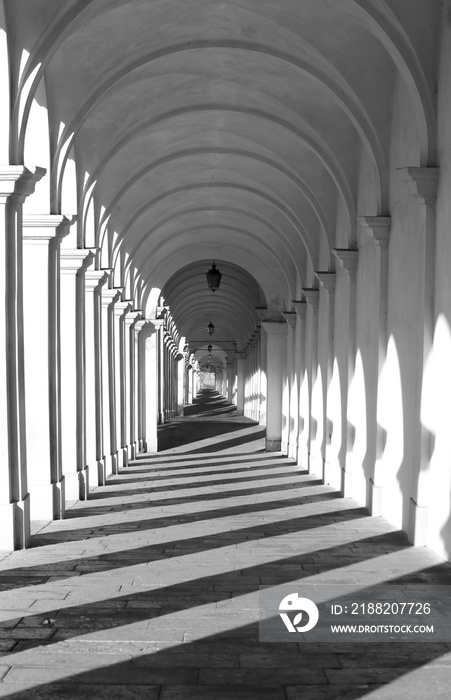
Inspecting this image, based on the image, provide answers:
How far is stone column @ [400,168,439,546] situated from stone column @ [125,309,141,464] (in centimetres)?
1343

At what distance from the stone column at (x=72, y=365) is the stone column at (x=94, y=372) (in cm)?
187

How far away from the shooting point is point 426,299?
396 inches

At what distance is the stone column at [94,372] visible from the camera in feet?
55.3

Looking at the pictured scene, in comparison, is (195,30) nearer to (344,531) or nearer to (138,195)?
(344,531)

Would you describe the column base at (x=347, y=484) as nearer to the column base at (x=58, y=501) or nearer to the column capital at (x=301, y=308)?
the column base at (x=58, y=501)

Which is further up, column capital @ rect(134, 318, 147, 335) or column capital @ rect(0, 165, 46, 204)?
column capital @ rect(0, 165, 46, 204)

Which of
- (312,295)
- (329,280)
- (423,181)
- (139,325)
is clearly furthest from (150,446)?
(423,181)

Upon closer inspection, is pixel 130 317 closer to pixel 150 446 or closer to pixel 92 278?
pixel 150 446

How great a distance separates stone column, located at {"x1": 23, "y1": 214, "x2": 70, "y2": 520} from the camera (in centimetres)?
1214

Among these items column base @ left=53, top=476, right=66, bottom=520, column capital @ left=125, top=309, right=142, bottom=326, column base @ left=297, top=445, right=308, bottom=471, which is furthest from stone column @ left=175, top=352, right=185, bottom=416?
column base @ left=53, top=476, right=66, bottom=520

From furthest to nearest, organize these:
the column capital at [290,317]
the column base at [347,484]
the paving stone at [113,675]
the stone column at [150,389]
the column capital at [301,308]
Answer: the stone column at [150,389] → the column capital at [290,317] → the column capital at [301,308] → the column base at [347,484] → the paving stone at [113,675]

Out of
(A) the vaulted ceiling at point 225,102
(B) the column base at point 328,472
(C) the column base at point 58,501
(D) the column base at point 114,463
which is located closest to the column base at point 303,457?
(B) the column base at point 328,472

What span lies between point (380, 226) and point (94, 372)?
22.4 feet

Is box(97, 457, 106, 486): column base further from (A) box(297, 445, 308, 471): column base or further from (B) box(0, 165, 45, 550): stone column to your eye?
(B) box(0, 165, 45, 550): stone column
